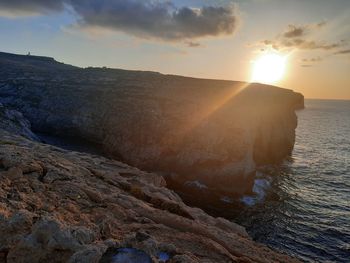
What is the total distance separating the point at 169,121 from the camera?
193 ft

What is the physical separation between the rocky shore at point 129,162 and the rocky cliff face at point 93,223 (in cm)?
5

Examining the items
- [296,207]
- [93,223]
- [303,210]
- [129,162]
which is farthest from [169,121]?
[93,223]

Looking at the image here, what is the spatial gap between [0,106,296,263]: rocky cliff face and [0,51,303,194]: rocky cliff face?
3078 centimetres

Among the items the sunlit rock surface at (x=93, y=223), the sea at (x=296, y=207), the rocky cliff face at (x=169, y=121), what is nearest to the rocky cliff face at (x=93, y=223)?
the sunlit rock surface at (x=93, y=223)

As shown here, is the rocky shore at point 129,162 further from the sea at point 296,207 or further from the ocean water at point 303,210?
the ocean water at point 303,210

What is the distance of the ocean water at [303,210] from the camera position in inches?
1348

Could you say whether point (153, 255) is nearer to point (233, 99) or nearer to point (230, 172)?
point (230, 172)

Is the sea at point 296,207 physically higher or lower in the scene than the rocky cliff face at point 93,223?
lower

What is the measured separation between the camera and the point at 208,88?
92062 mm

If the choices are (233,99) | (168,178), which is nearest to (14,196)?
(168,178)

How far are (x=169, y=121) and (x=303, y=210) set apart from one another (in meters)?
26.9

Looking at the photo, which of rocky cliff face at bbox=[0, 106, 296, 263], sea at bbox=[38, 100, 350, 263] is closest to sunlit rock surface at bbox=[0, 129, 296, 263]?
rocky cliff face at bbox=[0, 106, 296, 263]

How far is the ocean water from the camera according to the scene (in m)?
34.2

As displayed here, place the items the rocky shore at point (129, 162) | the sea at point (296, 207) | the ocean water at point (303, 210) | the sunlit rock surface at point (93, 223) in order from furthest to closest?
the sea at point (296, 207), the ocean water at point (303, 210), the rocky shore at point (129, 162), the sunlit rock surface at point (93, 223)
